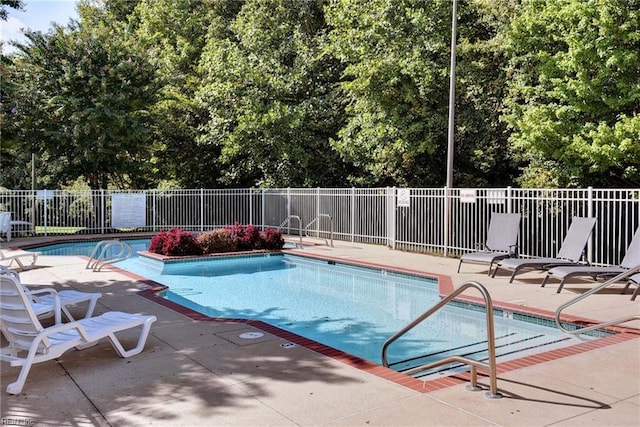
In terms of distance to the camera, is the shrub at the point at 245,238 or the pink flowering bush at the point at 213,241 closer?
the pink flowering bush at the point at 213,241

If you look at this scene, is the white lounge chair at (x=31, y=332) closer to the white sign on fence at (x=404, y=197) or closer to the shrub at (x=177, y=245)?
the shrub at (x=177, y=245)

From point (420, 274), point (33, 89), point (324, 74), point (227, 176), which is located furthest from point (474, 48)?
point (33, 89)

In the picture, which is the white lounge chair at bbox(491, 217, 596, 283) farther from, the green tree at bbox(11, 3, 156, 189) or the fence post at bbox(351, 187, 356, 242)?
the green tree at bbox(11, 3, 156, 189)

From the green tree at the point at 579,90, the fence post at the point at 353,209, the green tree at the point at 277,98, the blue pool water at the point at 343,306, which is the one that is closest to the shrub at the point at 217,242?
the blue pool water at the point at 343,306

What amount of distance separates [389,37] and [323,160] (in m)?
7.10

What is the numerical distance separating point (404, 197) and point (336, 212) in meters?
4.20

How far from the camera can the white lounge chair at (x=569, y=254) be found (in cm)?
996

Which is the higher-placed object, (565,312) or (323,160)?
(323,160)

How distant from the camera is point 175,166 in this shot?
27.8 metres

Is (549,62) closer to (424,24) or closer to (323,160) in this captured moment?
(424,24)

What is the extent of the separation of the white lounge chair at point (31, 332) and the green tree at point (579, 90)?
13.5 meters

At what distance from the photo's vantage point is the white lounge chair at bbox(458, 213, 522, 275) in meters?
11.1

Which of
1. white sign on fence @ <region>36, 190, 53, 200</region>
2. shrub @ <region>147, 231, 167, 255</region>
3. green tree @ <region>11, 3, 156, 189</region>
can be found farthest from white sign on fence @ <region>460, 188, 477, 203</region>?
white sign on fence @ <region>36, 190, 53, 200</region>

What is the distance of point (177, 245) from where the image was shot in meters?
15.3
